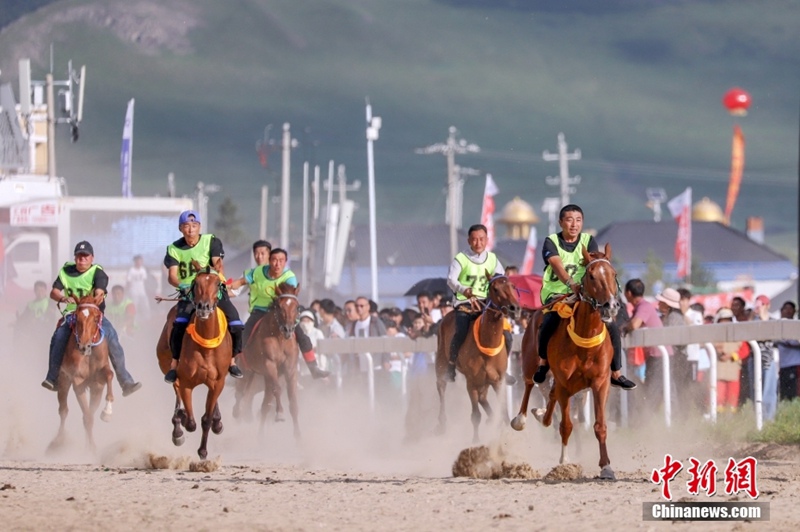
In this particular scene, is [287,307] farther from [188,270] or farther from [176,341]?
[176,341]

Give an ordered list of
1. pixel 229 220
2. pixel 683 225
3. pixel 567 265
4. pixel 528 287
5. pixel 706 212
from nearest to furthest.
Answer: pixel 567 265 < pixel 528 287 < pixel 683 225 < pixel 706 212 < pixel 229 220

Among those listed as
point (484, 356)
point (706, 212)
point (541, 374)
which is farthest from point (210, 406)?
point (706, 212)

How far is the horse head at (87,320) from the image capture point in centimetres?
1670

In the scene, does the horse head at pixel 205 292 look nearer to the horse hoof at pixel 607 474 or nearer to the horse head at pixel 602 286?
the horse head at pixel 602 286

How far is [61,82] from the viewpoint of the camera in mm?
46469

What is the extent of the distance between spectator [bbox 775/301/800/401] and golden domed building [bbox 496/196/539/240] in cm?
12003

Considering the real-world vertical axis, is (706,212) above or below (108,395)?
above

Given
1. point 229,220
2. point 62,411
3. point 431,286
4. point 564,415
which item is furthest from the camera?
point 229,220

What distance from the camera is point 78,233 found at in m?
33.7

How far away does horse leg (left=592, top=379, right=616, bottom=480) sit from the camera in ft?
42.2

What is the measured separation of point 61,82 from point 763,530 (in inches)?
1583

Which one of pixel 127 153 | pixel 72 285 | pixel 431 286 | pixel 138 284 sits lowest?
pixel 72 285

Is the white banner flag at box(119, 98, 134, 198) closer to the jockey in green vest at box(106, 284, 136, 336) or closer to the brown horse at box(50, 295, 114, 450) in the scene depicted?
the jockey in green vest at box(106, 284, 136, 336)

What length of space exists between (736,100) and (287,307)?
47.8ft
